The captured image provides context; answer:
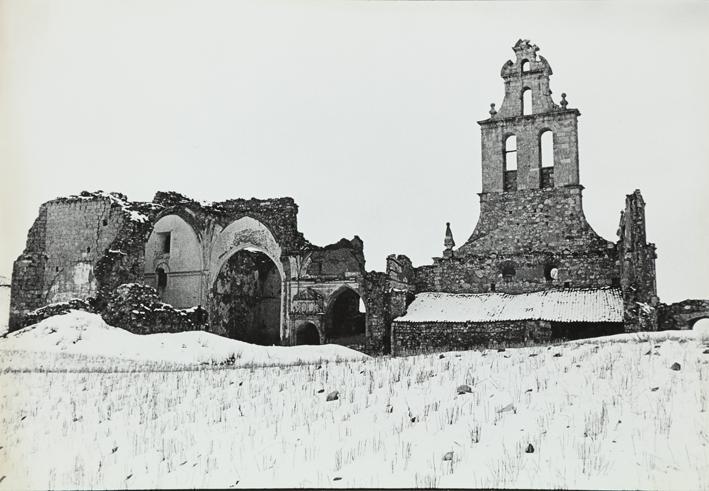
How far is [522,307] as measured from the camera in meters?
22.6

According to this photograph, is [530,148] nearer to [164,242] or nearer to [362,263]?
[362,263]

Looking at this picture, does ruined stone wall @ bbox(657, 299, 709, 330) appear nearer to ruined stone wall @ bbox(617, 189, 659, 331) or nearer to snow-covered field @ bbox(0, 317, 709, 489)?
ruined stone wall @ bbox(617, 189, 659, 331)

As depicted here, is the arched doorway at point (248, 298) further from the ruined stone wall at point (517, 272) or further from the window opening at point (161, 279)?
the ruined stone wall at point (517, 272)

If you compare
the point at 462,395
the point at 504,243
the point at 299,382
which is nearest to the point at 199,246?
the point at 504,243

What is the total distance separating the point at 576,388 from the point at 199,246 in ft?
64.6

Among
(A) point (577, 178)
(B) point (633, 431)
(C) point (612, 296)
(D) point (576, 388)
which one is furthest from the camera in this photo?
(A) point (577, 178)

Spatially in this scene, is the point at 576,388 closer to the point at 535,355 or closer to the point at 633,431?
the point at 633,431

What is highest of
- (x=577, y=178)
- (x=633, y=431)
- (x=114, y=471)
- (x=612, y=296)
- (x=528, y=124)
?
(x=528, y=124)

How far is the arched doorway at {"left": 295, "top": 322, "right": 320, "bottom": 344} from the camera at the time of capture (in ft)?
82.8

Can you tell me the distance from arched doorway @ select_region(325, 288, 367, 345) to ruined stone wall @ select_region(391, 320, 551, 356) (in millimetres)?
2448

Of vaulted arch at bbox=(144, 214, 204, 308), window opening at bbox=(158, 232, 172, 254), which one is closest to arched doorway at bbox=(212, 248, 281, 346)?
vaulted arch at bbox=(144, 214, 204, 308)

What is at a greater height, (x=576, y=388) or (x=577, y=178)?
(x=577, y=178)

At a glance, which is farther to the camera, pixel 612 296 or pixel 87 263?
pixel 87 263

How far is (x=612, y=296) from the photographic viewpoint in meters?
22.3
